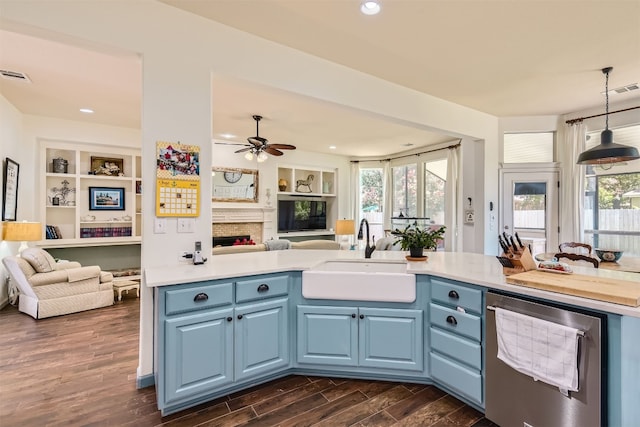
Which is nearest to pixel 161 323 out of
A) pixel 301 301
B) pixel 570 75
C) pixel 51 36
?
pixel 301 301

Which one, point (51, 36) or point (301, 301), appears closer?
point (51, 36)

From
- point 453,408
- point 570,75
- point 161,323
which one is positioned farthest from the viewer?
point 570,75

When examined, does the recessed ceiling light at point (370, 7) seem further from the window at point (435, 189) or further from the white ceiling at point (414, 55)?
the window at point (435, 189)

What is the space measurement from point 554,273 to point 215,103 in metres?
3.96

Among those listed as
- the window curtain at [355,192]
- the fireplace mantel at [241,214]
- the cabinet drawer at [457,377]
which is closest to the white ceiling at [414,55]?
the fireplace mantel at [241,214]

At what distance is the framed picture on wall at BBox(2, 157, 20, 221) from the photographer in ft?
12.9

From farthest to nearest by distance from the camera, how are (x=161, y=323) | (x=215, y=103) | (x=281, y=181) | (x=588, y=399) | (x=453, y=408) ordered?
(x=281, y=181) < (x=215, y=103) < (x=453, y=408) < (x=161, y=323) < (x=588, y=399)

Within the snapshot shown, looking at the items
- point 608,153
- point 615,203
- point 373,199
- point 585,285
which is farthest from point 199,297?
point 373,199

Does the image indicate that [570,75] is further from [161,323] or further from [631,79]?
[161,323]

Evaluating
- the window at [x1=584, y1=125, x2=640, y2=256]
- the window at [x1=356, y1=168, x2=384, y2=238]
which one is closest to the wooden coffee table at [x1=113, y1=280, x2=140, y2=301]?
the window at [x1=356, y1=168, x2=384, y2=238]

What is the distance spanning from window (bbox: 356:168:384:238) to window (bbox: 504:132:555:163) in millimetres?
3222

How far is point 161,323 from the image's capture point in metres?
1.87

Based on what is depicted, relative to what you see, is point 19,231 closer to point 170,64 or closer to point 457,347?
point 170,64

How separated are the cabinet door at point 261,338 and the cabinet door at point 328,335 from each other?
13cm
